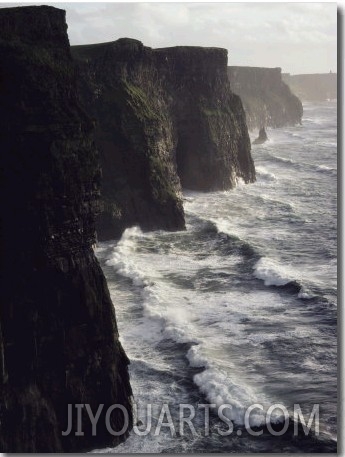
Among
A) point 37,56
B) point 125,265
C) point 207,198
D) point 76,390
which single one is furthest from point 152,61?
point 76,390

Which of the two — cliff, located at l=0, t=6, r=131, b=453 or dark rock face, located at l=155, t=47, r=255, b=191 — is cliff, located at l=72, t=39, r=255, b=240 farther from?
cliff, located at l=0, t=6, r=131, b=453

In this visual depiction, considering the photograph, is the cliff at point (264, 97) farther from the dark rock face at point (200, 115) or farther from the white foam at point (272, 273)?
the white foam at point (272, 273)

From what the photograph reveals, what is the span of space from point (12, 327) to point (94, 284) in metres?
3.70

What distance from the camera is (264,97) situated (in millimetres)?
186875

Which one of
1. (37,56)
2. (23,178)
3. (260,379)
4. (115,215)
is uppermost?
(37,56)

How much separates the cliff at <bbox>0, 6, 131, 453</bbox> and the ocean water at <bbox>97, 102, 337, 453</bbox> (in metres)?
2.85

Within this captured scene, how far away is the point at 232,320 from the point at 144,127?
2776cm

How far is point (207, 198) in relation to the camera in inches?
3187

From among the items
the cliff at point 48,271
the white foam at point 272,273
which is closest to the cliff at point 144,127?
the white foam at point 272,273

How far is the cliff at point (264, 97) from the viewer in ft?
578

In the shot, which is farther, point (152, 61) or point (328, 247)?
point (152, 61)

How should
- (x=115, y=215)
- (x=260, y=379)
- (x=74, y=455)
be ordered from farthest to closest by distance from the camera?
1. (x=115, y=215)
2. (x=260, y=379)
3. (x=74, y=455)

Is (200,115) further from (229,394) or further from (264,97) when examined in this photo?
(264,97)

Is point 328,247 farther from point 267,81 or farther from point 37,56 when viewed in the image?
point 267,81
